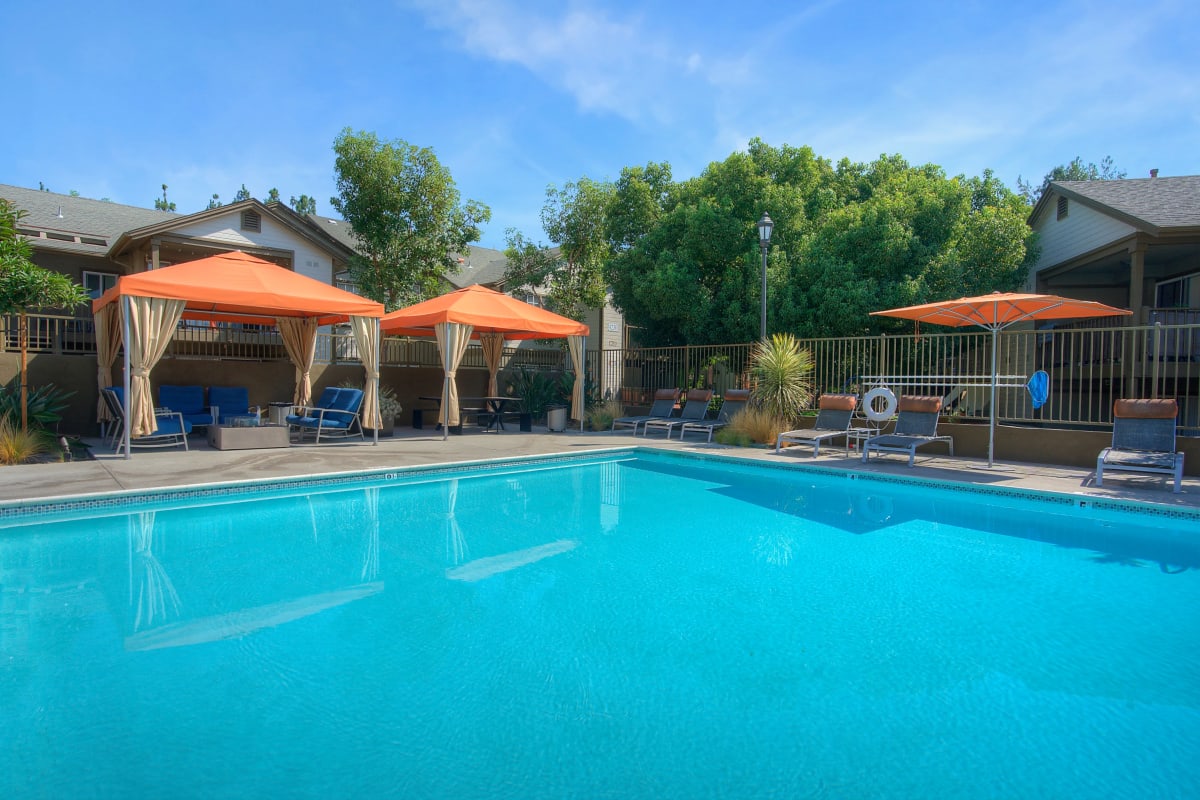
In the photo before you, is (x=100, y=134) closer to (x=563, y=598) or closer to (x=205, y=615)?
(x=205, y=615)

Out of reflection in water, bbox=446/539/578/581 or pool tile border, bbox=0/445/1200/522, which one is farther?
pool tile border, bbox=0/445/1200/522

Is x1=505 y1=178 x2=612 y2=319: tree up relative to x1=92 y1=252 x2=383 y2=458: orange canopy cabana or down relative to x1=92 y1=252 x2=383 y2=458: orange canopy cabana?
up

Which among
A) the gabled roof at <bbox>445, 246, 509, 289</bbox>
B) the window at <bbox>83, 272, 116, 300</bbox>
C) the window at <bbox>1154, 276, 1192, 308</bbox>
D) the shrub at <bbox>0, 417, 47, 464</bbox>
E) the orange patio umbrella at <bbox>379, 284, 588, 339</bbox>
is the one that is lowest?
the shrub at <bbox>0, 417, 47, 464</bbox>

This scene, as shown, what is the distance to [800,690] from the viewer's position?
298 cm

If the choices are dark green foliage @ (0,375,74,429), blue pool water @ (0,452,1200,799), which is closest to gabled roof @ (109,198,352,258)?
dark green foliage @ (0,375,74,429)

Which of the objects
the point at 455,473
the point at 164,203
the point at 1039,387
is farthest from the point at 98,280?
the point at 164,203

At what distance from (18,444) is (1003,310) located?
12.9 m

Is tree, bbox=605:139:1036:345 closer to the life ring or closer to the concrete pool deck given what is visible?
the life ring

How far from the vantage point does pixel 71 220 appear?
17531mm

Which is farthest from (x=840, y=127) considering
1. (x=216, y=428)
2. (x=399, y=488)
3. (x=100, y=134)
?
(x=100, y=134)

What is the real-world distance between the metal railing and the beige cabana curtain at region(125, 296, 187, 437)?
8.44ft

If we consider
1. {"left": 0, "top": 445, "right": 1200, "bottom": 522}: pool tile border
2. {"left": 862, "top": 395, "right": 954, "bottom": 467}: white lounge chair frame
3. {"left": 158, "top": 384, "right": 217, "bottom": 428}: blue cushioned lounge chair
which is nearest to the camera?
{"left": 0, "top": 445, "right": 1200, "bottom": 522}: pool tile border

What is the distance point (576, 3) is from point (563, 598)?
369 inches

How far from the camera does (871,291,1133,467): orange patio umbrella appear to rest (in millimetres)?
8117
